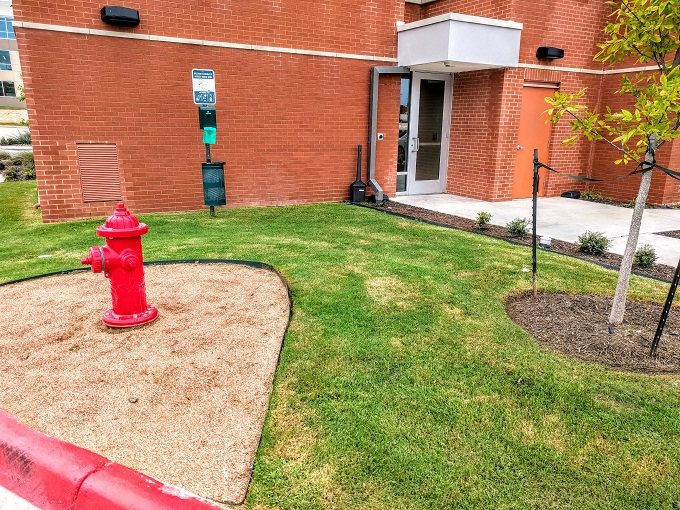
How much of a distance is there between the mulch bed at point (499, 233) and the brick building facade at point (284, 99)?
1.49m

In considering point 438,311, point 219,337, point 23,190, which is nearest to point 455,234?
point 438,311

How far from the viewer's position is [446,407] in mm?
3094

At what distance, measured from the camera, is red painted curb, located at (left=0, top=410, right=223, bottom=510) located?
2391 mm

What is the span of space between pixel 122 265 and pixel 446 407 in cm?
288

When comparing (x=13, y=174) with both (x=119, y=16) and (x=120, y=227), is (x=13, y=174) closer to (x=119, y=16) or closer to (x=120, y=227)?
(x=119, y=16)

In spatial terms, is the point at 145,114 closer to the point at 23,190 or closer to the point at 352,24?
the point at 352,24

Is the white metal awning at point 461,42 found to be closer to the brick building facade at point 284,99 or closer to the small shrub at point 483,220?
the brick building facade at point 284,99

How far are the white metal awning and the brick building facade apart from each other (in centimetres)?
6

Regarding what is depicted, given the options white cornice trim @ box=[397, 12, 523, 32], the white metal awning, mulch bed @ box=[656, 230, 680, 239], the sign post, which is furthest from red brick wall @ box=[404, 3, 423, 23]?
mulch bed @ box=[656, 230, 680, 239]

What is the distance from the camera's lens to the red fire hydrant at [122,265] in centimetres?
410

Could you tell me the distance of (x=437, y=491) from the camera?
2414 millimetres

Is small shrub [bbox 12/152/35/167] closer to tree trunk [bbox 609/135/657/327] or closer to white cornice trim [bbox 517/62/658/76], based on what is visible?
white cornice trim [bbox 517/62/658/76]

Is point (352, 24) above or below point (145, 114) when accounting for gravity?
above

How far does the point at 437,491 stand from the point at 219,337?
2341 millimetres
